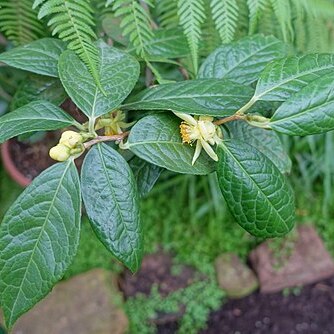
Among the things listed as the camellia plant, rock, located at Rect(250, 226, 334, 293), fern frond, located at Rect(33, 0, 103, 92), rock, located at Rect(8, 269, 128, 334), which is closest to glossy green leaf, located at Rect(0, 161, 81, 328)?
the camellia plant

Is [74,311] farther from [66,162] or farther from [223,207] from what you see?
[66,162]

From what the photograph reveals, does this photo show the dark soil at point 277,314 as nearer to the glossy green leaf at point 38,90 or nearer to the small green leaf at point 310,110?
the glossy green leaf at point 38,90

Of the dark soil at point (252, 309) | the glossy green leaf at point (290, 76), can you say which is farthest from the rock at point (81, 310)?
the glossy green leaf at point (290, 76)

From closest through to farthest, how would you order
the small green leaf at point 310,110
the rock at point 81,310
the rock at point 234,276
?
1. the small green leaf at point 310,110
2. the rock at point 81,310
3. the rock at point 234,276

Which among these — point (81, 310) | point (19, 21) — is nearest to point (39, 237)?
point (19, 21)

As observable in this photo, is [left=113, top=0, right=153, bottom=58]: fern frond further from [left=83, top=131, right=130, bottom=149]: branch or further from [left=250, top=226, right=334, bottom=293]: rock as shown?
[left=250, top=226, right=334, bottom=293]: rock
